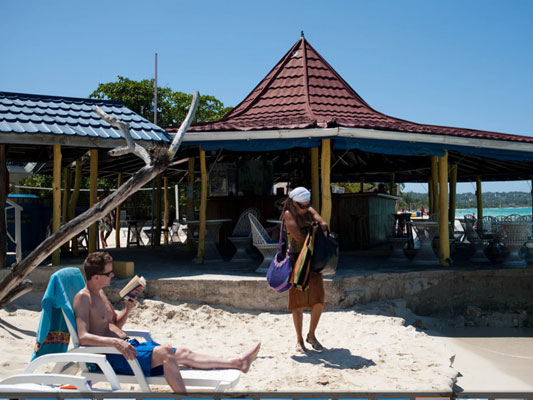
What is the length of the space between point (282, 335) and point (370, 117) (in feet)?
20.5

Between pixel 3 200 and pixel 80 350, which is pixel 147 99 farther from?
pixel 80 350

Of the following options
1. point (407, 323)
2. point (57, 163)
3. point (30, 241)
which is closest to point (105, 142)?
point (57, 163)

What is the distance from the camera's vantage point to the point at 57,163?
8250mm

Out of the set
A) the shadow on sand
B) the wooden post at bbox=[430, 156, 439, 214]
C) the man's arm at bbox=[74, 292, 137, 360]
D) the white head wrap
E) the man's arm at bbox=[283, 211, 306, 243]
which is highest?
the wooden post at bbox=[430, 156, 439, 214]

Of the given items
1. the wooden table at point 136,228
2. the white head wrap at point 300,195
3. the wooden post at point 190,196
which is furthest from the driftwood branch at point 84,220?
the wooden table at point 136,228

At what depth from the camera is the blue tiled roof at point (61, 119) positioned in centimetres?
764

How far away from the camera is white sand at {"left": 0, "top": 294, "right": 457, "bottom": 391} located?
4.89 metres

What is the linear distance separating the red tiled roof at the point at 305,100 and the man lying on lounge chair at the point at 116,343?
572 cm

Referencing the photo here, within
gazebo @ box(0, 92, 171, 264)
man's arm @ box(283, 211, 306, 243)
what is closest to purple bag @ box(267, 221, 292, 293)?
man's arm @ box(283, 211, 306, 243)

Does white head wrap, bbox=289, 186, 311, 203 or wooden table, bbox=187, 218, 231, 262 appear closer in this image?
white head wrap, bbox=289, 186, 311, 203

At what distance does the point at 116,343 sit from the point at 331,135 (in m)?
5.62

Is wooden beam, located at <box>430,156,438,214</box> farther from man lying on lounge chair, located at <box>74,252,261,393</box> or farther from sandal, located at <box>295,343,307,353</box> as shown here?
man lying on lounge chair, located at <box>74,252,261,393</box>

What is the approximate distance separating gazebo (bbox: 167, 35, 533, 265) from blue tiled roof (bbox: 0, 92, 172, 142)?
0.94 m

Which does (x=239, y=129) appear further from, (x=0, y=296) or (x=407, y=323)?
(x=0, y=296)
